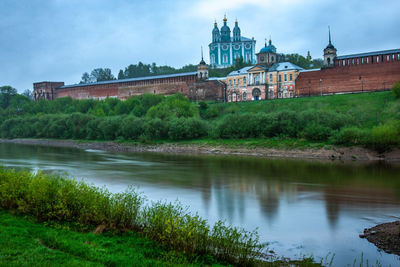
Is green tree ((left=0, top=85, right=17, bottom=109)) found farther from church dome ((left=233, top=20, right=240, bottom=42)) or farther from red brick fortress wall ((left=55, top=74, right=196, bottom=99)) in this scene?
church dome ((left=233, top=20, right=240, bottom=42))

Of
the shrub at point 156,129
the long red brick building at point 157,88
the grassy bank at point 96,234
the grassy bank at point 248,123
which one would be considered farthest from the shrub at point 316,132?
the long red brick building at point 157,88

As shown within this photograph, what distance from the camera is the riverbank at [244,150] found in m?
20.9

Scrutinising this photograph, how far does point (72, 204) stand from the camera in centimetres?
720

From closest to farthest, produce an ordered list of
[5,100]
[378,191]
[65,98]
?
[378,191]
[65,98]
[5,100]

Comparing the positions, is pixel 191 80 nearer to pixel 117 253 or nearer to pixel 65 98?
pixel 65 98

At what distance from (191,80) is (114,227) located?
36851 mm

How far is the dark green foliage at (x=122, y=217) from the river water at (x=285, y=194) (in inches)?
59.6

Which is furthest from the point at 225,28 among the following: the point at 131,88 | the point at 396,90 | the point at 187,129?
the point at 396,90

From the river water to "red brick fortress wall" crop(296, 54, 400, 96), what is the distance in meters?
15.2

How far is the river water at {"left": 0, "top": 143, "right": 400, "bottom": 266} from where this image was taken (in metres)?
7.69

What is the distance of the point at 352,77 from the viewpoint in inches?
1305

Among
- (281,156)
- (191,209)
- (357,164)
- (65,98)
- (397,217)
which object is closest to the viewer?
(397,217)

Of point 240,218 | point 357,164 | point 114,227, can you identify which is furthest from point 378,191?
point 114,227

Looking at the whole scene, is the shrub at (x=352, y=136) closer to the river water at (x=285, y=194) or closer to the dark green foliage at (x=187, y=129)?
the river water at (x=285, y=194)
